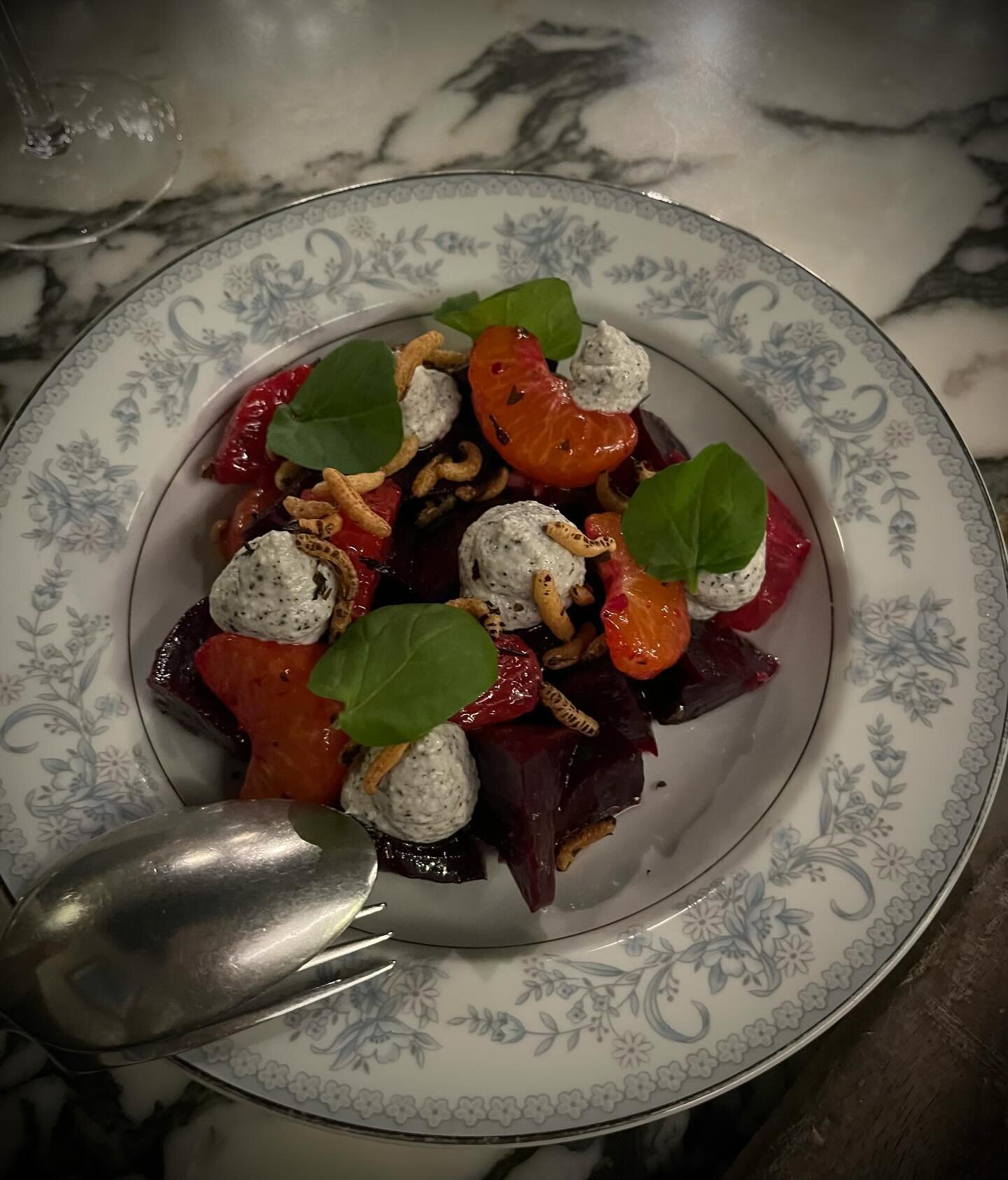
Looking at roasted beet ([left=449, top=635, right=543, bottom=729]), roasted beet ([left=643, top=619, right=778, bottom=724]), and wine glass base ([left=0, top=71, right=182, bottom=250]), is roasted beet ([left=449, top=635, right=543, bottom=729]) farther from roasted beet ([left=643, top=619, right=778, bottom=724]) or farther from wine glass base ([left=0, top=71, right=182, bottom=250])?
wine glass base ([left=0, top=71, right=182, bottom=250])

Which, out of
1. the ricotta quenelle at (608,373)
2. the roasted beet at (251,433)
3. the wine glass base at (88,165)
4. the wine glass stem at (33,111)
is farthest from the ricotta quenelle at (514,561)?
the wine glass stem at (33,111)

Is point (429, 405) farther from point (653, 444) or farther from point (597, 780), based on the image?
point (597, 780)

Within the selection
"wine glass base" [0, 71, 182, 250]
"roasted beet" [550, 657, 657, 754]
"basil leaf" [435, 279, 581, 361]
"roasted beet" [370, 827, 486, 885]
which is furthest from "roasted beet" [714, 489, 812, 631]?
"wine glass base" [0, 71, 182, 250]

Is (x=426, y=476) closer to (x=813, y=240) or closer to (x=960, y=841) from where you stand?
(x=960, y=841)

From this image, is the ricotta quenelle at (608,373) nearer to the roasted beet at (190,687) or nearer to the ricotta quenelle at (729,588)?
the ricotta quenelle at (729,588)

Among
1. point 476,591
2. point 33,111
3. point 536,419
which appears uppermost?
point 33,111

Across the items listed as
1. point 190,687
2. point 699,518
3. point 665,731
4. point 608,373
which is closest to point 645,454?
point 608,373

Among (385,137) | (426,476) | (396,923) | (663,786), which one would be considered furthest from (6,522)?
(385,137)
